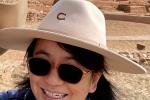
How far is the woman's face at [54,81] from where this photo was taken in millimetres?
2264

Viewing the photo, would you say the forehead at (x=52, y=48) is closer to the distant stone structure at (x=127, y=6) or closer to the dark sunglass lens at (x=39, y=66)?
the dark sunglass lens at (x=39, y=66)

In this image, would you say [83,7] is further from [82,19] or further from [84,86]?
[84,86]

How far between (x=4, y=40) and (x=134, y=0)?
77.7 ft

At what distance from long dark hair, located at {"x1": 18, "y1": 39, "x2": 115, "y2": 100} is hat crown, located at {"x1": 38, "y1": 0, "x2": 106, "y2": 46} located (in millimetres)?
99

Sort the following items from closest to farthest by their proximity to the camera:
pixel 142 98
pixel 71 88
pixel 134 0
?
pixel 71 88 < pixel 142 98 < pixel 134 0

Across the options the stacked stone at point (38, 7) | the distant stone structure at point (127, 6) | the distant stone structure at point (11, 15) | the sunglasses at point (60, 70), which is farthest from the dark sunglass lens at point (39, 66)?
the distant stone structure at point (127, 6)

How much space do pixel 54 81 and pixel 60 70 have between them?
0.06 meters

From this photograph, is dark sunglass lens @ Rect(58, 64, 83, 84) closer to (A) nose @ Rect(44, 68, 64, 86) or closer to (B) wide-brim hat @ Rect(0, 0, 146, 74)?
(A) nose @ Rect(44, 68, 64, 86)

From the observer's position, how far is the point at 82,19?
2332 mm

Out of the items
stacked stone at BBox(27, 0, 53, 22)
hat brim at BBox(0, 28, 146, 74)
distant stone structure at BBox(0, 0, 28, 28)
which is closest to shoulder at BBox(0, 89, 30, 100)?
hat brim at BBox(0, 28, 146, 74)

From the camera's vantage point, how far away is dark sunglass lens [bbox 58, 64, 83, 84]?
228 centimetres

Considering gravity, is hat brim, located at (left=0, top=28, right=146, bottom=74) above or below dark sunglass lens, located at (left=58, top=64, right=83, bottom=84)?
above

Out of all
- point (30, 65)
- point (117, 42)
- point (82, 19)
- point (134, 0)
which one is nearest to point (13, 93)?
point (30, 65)

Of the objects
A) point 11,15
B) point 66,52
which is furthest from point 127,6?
point 66,52
